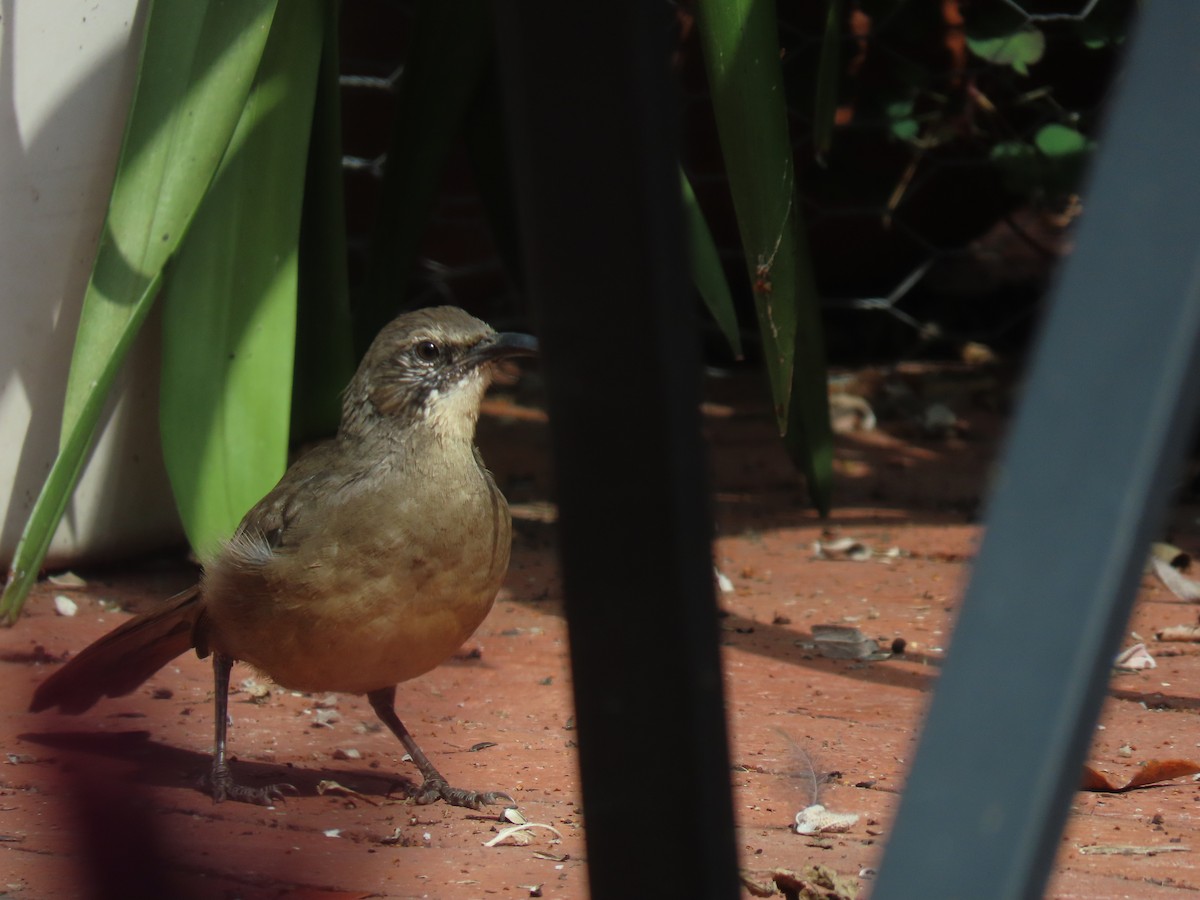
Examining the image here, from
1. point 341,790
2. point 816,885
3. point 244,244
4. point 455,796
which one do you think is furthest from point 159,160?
point 816,885

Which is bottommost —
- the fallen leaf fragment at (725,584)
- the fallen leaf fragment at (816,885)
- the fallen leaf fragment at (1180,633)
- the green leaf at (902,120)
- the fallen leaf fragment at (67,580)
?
the fallen leaf fragment at (67,580)

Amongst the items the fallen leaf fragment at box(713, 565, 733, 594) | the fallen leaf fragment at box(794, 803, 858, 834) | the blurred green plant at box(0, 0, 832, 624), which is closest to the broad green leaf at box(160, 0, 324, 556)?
the blurred green plant at box(0, 0, 832, 624)

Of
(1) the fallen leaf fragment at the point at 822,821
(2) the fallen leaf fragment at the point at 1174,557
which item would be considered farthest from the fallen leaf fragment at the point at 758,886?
(2) the fallen leaf fragment at the point at 1174,557

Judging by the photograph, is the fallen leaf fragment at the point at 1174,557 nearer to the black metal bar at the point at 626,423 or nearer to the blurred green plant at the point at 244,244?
the blurred green plant at the point at 244,244

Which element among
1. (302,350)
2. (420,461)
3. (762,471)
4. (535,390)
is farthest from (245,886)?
(535,390)

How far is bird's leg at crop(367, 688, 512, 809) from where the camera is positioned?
2559 mm

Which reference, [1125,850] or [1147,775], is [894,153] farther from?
[1125,850]

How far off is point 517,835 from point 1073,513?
1.65 m

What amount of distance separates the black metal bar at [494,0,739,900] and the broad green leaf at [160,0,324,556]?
7.89ft

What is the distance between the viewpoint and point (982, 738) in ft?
2.93

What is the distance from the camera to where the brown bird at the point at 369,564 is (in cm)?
257

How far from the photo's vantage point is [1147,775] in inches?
98.9

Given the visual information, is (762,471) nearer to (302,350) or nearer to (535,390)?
(535,390)

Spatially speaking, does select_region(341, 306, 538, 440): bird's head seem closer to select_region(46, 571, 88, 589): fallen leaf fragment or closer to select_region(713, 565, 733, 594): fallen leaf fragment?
select_region(713, 565, 733, 594): fallen leaf fragment
